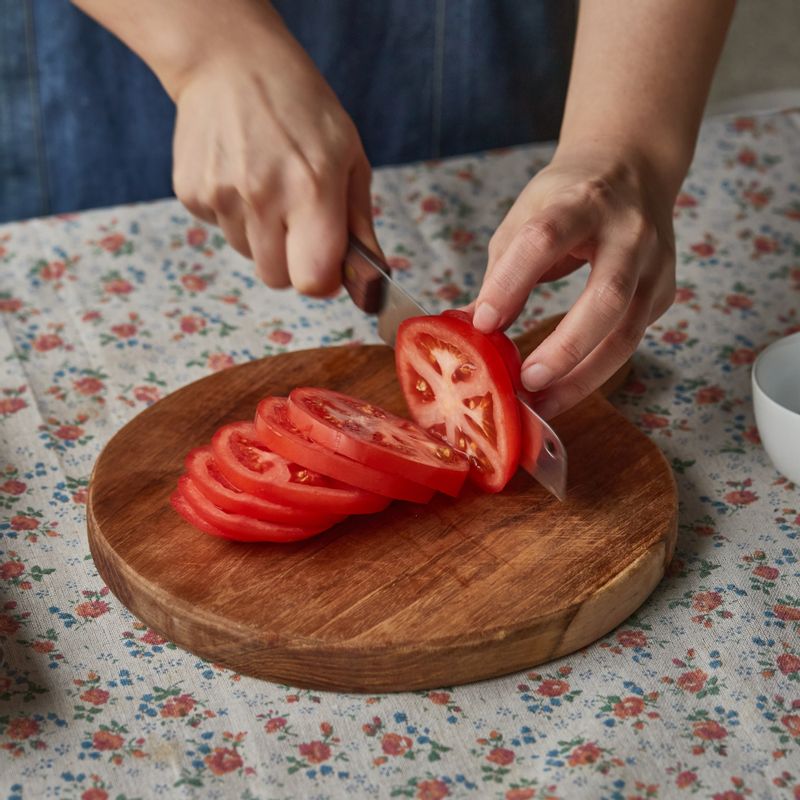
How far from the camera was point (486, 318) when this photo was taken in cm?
137

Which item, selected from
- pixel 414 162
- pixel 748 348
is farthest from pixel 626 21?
pixel 414 162

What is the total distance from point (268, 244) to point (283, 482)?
36 cm

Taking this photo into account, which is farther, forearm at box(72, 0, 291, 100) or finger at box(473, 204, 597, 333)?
forearm at box(72, 0, 291, 100)

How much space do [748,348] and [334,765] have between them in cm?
98

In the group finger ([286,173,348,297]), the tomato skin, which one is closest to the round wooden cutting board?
the tomato skin

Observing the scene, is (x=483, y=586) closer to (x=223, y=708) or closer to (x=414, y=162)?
(x=223, y=708)

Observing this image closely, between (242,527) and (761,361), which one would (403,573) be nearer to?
(242,527)

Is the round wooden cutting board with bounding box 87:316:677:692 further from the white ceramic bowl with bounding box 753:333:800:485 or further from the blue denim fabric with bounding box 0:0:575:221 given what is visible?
the blue denim fabric with bounding box 0:0:575:221

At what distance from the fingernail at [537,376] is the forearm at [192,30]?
0.53 metres

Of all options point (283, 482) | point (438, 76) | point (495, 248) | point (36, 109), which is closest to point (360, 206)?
point (495, 248)

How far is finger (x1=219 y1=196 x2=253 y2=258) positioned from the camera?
1556 millimetres

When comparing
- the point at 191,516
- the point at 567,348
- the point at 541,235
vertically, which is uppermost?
the point at 541,235

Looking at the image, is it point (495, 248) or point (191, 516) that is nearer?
point (191, 516)

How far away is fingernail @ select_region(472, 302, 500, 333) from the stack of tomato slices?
2cm
